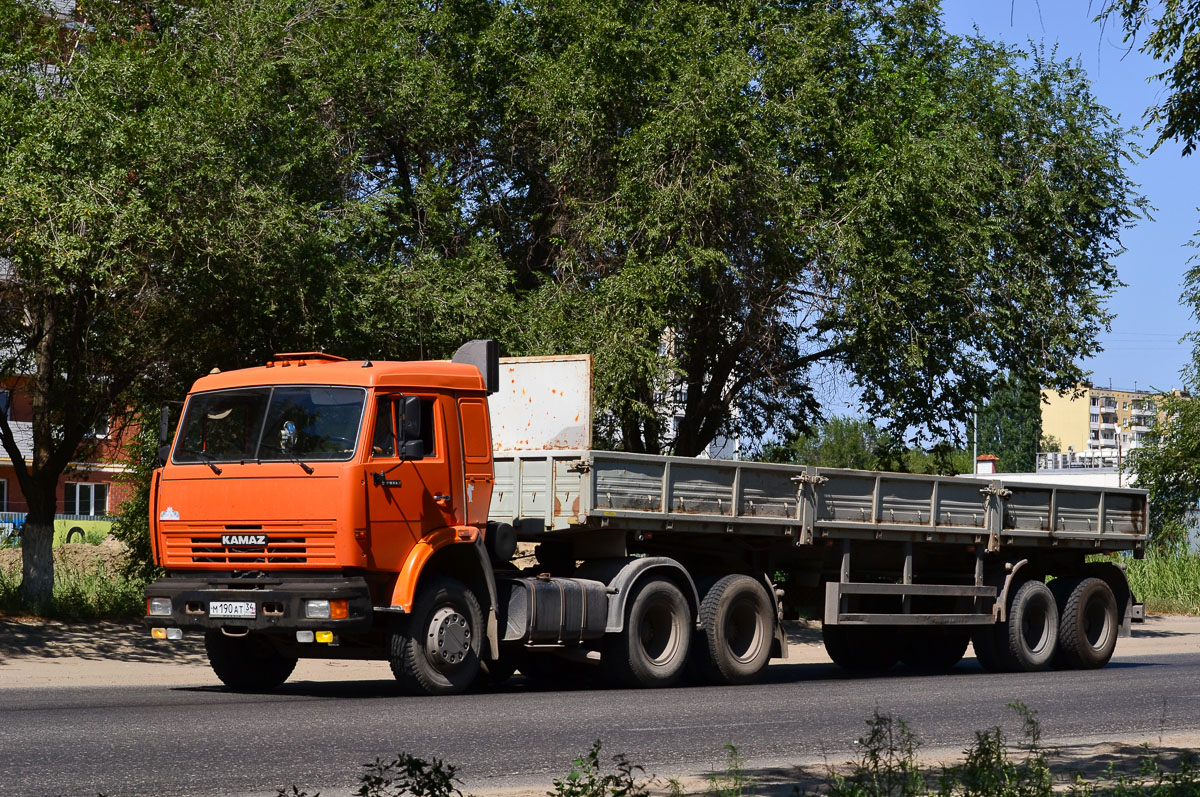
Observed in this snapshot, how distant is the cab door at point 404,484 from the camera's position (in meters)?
12.8

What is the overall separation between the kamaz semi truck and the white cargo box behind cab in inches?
0.9

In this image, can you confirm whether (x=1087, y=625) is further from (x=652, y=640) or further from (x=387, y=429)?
(x=387, y=429)

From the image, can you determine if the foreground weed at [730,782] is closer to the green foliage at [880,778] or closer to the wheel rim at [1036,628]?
the green foliage at [880,778]

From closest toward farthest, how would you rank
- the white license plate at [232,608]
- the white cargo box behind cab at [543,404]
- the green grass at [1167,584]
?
the white license plate at [232,608]
the white cargo box behind cab at [543,404]
the green grass at [1167,584]

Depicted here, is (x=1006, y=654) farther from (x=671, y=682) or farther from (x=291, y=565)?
(x=291, y=565)

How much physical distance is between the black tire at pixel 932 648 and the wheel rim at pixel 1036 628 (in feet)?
2.37

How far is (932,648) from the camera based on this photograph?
1925 cm

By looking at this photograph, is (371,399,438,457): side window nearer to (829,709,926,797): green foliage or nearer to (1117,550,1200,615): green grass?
(829,709,926,797): green foliage

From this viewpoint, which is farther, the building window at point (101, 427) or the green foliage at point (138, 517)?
the green foliage at point (138, 517)

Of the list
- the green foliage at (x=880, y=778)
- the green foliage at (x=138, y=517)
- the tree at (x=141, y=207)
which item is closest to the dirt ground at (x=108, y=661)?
the tree at (x=141, y=207)

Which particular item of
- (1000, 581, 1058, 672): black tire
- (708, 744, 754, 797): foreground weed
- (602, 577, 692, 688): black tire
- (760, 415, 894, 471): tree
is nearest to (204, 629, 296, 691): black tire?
(602, 577, 692, 688): black tire

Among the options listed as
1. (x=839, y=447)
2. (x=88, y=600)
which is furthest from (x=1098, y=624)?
(x=839, y=447)

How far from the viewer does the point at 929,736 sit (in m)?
11.0

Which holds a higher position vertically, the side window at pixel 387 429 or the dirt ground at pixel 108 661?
the side window at pixel 387 429
